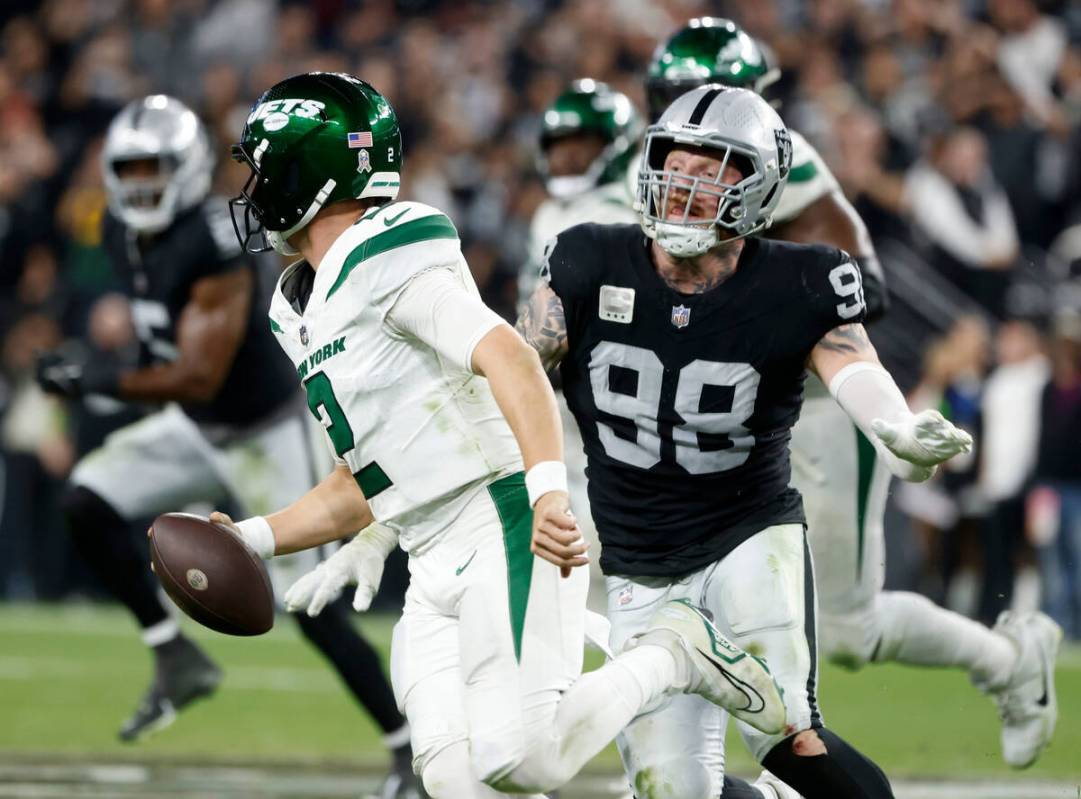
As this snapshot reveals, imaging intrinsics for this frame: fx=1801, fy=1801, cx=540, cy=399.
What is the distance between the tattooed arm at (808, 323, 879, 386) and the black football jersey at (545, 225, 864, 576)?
2cm

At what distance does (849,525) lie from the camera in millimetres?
5047

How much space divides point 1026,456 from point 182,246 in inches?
200

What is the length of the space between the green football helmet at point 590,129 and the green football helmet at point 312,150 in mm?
2560

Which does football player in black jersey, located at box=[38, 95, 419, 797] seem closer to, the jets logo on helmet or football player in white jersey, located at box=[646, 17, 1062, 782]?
football player in white jersey, located at box=[646, 17, 1062, 782]

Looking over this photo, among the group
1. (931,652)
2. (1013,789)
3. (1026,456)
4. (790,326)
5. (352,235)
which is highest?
(352,235)

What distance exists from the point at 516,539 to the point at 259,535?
63cm

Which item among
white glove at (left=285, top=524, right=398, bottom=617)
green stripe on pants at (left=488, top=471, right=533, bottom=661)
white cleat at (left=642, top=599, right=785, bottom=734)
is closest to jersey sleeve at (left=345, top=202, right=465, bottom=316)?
green stripe on pants at (left=488, top=471, right=533, bottom=661)

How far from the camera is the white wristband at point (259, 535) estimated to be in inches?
152

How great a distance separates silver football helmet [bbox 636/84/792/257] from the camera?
3.79 m

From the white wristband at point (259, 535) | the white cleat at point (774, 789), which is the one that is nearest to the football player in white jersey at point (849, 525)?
the white cleat at point (774, 789)

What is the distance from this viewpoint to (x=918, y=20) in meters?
10.7

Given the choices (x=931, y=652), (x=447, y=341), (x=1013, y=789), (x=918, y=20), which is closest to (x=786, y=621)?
(x=447, y=341)

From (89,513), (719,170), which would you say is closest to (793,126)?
(89,513)

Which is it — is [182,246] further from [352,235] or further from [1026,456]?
[1026,456]
